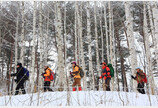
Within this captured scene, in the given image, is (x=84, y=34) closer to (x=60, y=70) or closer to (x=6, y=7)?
(x=6, y=7)

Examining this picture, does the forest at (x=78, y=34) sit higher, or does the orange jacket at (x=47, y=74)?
the forest at (x=78, y=34)

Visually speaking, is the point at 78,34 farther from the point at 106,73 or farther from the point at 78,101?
the point at 78,101

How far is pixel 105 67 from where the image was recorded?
580 centimetres

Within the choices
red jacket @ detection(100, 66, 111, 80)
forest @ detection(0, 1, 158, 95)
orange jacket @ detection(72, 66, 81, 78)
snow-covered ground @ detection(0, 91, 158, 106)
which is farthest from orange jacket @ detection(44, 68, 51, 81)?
red jacket @ detection(100, 66, 111, 80)

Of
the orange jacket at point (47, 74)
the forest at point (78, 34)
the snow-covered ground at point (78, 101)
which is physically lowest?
the snow-covered ground at point (78, 101)

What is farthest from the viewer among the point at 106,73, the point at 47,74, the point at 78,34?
the point at 78,34

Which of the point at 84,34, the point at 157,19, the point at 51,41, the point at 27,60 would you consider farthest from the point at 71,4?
the point at 157,19

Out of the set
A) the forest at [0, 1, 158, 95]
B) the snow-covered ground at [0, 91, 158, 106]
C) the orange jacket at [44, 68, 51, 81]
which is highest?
the forest at [0, 1, 158, 95]

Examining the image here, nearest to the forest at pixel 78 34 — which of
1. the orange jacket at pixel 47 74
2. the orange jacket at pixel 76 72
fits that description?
the orange jacket at pixel 47 74

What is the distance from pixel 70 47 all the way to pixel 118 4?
757 centimetres

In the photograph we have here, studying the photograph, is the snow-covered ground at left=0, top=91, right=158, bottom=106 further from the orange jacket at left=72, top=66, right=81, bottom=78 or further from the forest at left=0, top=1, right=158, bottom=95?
the orange jacket at left=72, top=66, right=81, bottom=78

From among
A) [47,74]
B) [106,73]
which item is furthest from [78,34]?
[47,74]

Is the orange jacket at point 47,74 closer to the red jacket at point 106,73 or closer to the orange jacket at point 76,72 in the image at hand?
the orange jacket at point 76,72

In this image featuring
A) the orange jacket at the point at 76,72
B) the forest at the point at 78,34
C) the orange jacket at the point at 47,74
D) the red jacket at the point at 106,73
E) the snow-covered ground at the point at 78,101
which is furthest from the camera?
the forest at the point at 78,34
